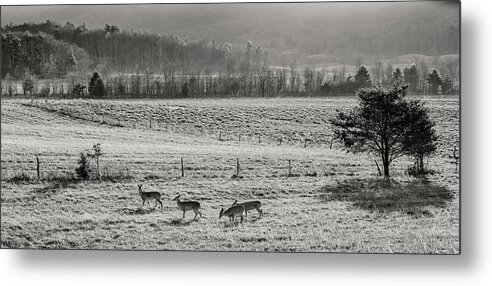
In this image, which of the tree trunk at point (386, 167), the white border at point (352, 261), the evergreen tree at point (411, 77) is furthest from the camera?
the tree trunk at point (386, 167)

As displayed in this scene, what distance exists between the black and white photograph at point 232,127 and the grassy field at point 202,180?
1 centimetres

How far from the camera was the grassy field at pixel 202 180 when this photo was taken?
18.6 feet

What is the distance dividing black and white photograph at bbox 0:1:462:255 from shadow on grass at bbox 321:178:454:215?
0.01 metres

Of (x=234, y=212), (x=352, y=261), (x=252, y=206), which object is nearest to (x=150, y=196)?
(x=234, y=212)

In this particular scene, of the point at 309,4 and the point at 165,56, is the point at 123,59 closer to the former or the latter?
the point at 165,56

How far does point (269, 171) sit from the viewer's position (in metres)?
5.86

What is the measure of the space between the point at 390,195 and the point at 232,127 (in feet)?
4.90

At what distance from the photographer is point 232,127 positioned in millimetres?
5918

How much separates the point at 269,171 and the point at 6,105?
2.44 m

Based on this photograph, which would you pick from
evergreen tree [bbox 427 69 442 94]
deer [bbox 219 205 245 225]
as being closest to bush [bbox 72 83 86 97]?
deer [bbox 219 205 245 225]

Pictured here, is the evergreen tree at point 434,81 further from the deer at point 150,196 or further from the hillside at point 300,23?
the deer at point 150,196

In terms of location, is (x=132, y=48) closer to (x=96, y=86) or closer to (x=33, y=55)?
(x=96, y=86)

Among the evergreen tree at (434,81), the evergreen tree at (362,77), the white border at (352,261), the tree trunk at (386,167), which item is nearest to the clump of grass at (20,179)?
the white border at (352,261)

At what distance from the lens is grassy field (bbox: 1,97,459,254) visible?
5660mm
